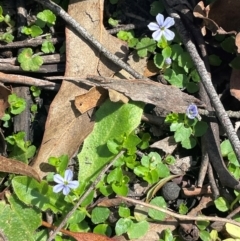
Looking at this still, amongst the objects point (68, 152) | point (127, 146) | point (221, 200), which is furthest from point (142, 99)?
point (221, 200)

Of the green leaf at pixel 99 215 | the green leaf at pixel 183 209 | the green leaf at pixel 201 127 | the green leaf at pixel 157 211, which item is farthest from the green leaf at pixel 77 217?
the green leaf at pixel 201 127

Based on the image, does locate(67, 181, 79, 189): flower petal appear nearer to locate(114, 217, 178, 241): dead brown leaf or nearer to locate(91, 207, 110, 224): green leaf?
locate(91, 207, 110, 224): green leaf

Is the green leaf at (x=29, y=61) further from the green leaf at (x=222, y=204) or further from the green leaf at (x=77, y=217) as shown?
the green leaf at (x=222, y=204)

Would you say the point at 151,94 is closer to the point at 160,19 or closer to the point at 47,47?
the point at 160,19

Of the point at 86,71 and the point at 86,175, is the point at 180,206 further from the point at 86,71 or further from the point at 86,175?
the point at 86,71

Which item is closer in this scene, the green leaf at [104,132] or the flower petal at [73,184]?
the flower petal at [73,184]

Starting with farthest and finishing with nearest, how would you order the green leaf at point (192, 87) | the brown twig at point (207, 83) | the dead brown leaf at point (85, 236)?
the green leaf at point (192, 87) < the dead brown leaf at point (85, 236) < the brown twig at point (207, 83)
